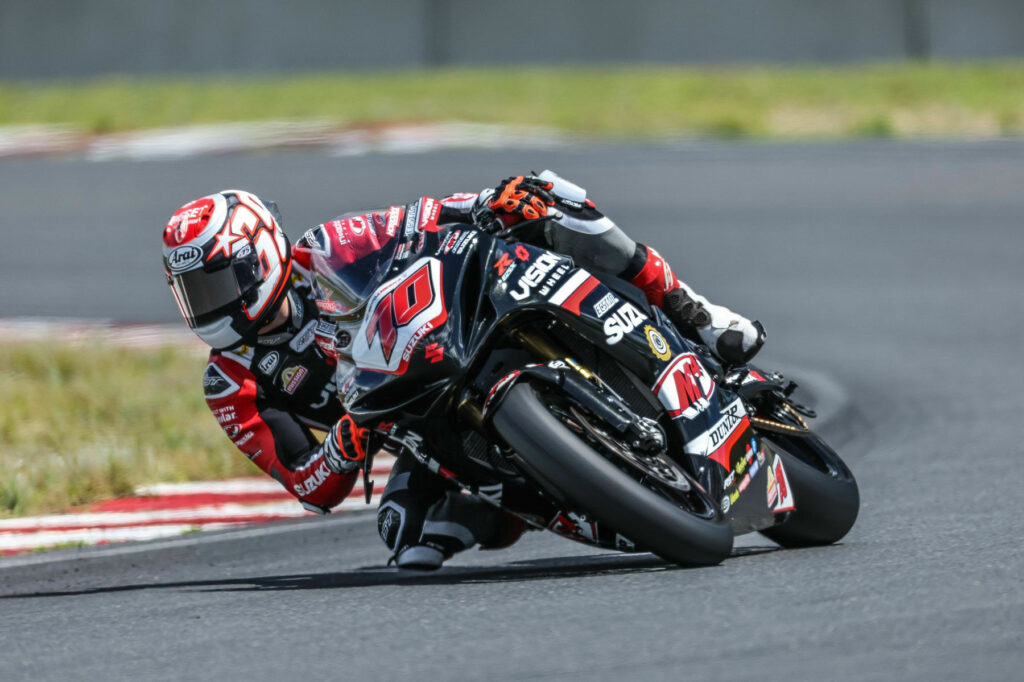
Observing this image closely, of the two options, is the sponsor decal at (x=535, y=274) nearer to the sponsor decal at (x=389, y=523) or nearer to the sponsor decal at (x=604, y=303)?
the sponsor decal at (x=604, y=303)

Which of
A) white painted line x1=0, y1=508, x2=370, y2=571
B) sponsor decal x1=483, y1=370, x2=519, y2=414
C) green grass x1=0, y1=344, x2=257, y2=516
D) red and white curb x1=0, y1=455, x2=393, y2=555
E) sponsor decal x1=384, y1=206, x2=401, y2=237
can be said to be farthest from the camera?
green grass x1=0, y1=344, x2=257, y2=516

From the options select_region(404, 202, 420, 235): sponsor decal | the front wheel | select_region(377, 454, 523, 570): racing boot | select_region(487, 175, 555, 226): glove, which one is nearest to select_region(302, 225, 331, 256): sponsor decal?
select_region(404, 202, 420, 235): sponsor decal

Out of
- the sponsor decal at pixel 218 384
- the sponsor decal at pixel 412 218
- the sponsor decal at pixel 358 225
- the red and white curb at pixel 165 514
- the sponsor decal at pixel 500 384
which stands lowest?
the red and white curb at pixel 165 514

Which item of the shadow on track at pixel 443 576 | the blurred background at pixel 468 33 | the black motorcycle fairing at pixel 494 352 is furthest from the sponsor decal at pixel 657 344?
the blurred background at pixel 468 33

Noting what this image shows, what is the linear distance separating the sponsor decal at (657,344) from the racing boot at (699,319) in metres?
0.41

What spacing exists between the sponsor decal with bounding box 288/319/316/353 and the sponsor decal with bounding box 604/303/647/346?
138 centimetres

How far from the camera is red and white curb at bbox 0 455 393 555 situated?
621cm

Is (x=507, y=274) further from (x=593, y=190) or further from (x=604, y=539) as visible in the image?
(x=593, y=190)

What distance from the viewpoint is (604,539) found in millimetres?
4355

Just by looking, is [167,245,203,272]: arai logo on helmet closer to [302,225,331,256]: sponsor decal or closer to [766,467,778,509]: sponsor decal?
[302,225,331,256]: sponsor decal

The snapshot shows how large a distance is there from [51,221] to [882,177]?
7.99 m

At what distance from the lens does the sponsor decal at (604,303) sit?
4.45 metres

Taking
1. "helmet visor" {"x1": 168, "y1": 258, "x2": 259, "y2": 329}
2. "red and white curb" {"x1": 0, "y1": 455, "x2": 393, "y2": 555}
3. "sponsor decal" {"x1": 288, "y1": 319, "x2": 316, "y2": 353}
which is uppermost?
"helmet visor" {"x1": 168, "y1": 258, "x2": 259, "y2": 329}

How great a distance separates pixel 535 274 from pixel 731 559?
3.48 feet
